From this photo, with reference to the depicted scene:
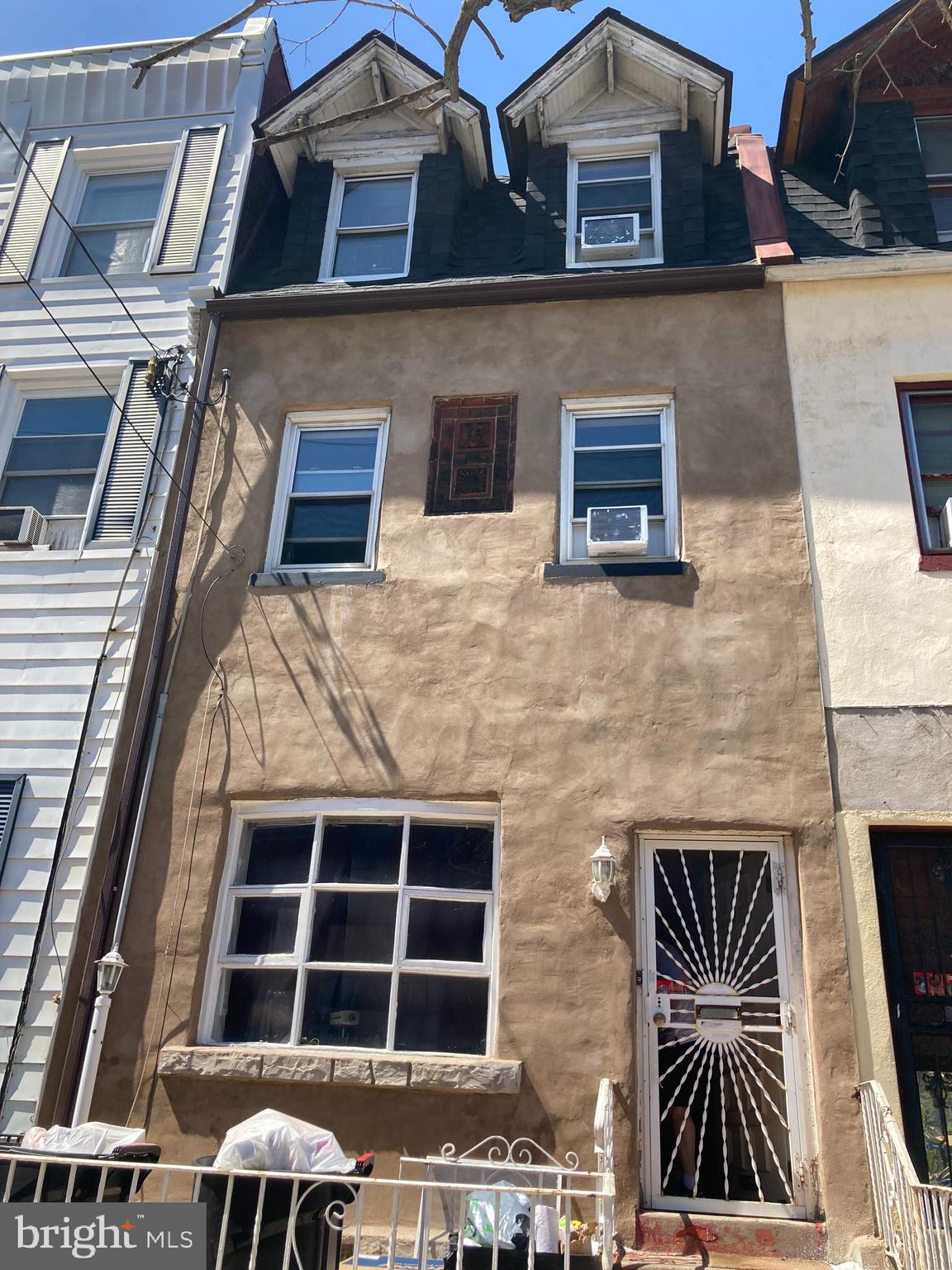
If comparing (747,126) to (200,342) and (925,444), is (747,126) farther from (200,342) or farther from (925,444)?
(200,342)

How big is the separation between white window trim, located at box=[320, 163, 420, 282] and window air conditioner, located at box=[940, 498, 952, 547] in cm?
524

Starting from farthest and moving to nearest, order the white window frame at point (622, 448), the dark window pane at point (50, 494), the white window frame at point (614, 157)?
the white window frame at point (614, 157) < the dark window pane at point (50, 494) < the white window frame at point (622, 448)

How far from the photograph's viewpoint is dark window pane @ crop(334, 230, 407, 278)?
9820 mm

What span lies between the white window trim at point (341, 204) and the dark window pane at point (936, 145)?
489cm

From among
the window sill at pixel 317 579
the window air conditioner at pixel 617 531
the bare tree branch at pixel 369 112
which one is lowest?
the window sill at pixel 317 579

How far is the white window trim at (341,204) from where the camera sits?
31.8 ft

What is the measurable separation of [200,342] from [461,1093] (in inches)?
268

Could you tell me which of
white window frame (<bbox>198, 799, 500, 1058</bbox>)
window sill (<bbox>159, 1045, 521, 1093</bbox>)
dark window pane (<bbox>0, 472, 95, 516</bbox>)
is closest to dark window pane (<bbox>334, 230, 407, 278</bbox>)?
dark window pane (<bbox>0, 472, 95, 516</bbox>)

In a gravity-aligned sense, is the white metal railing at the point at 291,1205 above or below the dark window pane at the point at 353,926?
below

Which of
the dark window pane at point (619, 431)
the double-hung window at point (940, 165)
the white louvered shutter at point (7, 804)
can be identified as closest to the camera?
the white louvered shutter at point (7, 804)

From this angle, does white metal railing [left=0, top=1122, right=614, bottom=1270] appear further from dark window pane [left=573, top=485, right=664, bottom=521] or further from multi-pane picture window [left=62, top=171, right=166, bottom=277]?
multi-pane picture window [left=62, top=171, right=166, bottom=277]

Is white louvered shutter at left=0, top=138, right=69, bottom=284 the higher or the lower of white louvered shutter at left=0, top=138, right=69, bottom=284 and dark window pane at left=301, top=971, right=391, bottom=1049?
the higher

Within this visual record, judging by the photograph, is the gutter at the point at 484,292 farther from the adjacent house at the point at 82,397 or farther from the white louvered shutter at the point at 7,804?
the white louvered shutter at the point at 7,804

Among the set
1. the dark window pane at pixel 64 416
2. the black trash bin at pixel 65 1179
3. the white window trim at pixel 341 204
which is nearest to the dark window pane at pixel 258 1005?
the black trash bin at pixel 65 1179
